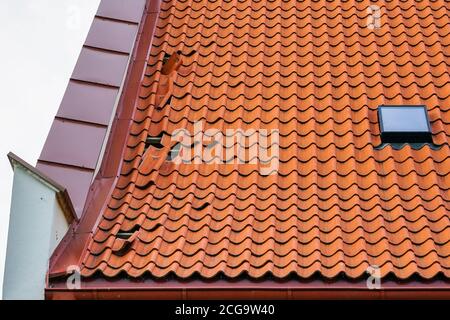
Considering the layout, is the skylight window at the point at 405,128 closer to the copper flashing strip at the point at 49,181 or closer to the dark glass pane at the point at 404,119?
the dark glass pane at the point at 404,119

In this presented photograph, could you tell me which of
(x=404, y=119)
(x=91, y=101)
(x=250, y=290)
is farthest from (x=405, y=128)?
(x=91, y=101)

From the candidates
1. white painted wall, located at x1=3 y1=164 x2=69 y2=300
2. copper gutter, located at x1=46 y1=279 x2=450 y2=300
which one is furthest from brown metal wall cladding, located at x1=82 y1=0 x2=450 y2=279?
white painted wall, located at x1=3 y1=164 x2=69 y2=300

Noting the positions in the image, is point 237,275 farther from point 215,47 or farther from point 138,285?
point 215,47

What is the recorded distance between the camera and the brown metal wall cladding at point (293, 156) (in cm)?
678

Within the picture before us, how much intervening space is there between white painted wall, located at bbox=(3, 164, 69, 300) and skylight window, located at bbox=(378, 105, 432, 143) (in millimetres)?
2456

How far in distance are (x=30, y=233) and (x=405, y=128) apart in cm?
280

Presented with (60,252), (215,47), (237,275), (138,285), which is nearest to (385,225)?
(237,275)

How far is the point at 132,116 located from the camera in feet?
27.5

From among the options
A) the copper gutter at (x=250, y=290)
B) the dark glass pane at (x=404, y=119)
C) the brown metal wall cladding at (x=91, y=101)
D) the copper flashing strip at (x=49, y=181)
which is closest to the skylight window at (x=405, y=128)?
the dark glass pane at (x=404, y=119)

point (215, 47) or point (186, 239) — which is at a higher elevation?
point (215, 47)

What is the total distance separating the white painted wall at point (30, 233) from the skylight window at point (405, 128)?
246 cm

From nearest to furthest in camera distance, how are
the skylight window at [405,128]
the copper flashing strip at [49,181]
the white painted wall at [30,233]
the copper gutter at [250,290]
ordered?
1. the copper gutter at [250,290]
2. the white painted wall at [30,233]
3. the copper flashing strip at [49,181]
4. the skylight window at [405,128]

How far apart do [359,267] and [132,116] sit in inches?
102

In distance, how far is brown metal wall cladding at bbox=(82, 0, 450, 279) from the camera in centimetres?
678
